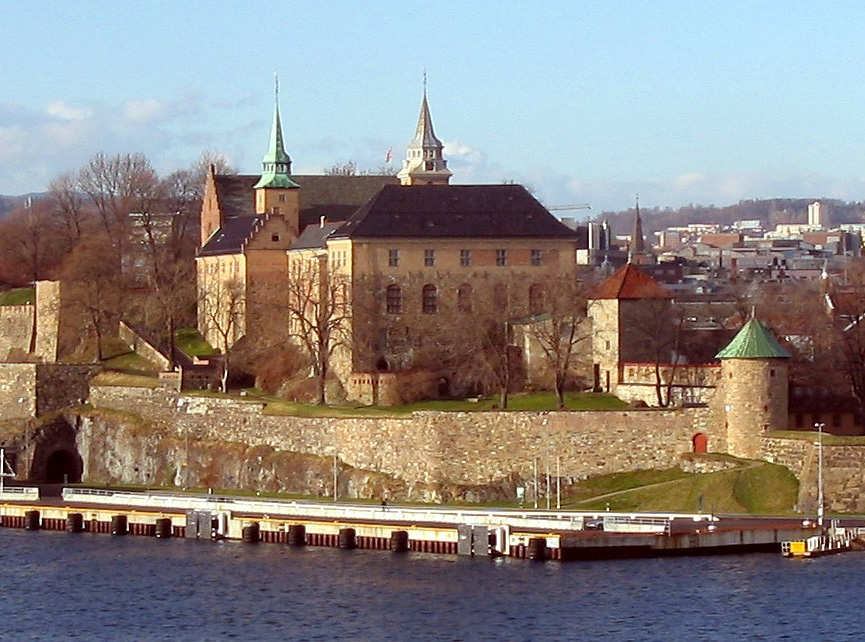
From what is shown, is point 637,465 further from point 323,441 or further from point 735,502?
point 323,441

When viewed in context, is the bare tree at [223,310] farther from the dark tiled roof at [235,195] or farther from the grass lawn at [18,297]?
the grass lawn at [18,297]

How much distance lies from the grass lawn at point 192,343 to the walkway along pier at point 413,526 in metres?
22.9

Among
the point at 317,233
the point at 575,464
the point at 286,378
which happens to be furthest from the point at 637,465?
the point at 317,233

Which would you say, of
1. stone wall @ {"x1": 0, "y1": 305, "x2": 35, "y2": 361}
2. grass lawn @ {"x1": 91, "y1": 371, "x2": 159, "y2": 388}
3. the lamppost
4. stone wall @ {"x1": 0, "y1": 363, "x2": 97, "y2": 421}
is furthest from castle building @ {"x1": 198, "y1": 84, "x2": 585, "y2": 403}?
the lamppost

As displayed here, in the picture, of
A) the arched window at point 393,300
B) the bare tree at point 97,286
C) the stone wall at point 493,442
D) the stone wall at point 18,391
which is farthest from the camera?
the bare tree at point 97,286

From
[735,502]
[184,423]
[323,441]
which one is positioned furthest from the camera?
[184,423]

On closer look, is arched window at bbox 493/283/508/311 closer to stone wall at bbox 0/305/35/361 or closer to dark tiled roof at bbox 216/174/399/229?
dark tiled roof at bbox 216/174/399/229

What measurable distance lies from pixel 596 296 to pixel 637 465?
12043mm

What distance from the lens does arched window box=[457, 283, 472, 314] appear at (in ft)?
390

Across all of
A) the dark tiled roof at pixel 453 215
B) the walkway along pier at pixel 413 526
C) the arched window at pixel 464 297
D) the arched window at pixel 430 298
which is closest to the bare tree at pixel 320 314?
the dark tiled roof at pixel 453 215

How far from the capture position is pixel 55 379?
123 metres

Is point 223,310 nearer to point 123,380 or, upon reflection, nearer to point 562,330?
point 123,380

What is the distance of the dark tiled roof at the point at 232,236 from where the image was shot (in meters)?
129

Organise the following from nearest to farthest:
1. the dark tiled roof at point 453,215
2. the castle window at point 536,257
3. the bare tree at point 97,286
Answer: the dark tiled roof at point 453,215 < the castle window at point 536,257 < the bare tree at point 97,286
